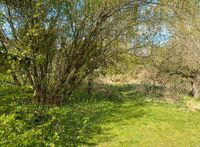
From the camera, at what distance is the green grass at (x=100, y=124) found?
913 centimetres

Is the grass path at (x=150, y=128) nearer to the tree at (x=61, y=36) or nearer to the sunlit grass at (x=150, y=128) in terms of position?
the sunlit grass at (x=150, y=128)

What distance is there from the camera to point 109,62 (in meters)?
20.6

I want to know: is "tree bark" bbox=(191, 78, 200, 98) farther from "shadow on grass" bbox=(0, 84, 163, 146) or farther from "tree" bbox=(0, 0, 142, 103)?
"tree" bbox=(0, 0, 142, 103)

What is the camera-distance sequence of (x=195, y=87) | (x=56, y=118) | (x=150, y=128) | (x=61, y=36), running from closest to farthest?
(x=56, y=118) → (x=61, y=36) → (x=150, y=128) → (x=195, y=87)

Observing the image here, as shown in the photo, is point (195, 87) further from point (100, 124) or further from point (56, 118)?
point (56, 118)

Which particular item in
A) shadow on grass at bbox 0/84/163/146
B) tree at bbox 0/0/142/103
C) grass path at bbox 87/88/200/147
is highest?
tree at bbox 0/0/142/103

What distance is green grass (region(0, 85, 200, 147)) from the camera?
360 inches

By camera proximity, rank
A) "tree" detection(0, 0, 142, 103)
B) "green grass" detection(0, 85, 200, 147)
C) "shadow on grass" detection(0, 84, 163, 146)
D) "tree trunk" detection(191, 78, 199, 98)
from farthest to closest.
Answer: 1. "tree trunk" detection(191, 78, 199, 98)
2. "tree" detection(0, 0, 142, 103)
3. "green grass" detection(0, 85, 200, 147)
4. "shadow on grass" detection(0, 84, 163, 146)

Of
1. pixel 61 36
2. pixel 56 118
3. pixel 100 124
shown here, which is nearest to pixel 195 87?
pixel 100 124

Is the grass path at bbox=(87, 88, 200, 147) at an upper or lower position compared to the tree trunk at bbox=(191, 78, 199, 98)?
lower

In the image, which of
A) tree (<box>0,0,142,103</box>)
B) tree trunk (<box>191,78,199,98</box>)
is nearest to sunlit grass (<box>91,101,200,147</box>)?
tree (<box>0,0,142,103</box>)

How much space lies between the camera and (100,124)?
17.3 meters

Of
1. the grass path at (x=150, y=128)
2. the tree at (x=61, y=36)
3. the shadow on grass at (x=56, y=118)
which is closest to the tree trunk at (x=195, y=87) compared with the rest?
the shadow on grass at (x=56, y=118)

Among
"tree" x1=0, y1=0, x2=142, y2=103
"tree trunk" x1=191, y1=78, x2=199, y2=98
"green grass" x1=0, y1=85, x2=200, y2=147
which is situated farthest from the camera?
"tree trunk" x1=191, y1=78, x2=199, y2=98
